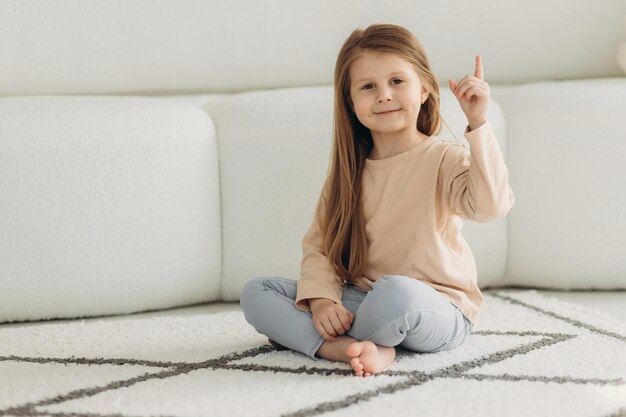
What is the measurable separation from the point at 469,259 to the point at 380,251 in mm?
110

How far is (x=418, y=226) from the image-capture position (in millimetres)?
1094

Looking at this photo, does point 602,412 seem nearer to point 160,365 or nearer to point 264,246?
point 160,365

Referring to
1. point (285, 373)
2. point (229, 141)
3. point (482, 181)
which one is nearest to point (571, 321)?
point (482, 181)

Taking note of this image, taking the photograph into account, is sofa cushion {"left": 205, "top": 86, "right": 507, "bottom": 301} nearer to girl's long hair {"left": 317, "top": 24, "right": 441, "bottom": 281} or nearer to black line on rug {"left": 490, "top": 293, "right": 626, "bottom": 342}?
black line on rug {"left": 490, "top": 293, "right": 626, "bottom": 342}

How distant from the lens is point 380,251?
3.67 feet

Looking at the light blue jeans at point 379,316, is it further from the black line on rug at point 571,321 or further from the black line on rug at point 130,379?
the black line on rug at point 571,321

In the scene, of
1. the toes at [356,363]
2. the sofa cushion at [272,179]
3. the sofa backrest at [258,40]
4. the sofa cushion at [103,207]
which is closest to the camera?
the toes at [356,363]

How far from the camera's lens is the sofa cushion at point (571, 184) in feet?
4.67

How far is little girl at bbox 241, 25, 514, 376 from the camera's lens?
1009mm

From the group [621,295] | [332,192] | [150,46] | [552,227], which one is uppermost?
[150,46]

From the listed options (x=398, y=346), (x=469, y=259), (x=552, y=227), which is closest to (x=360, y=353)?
(x=398, y=346)

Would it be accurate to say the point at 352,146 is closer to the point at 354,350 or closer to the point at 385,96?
the point at 385,96

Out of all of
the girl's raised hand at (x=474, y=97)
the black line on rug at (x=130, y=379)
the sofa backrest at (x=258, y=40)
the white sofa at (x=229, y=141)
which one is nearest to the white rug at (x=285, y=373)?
the black line on rug at (x=130, y=379)

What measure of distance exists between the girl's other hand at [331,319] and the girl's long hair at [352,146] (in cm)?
8
